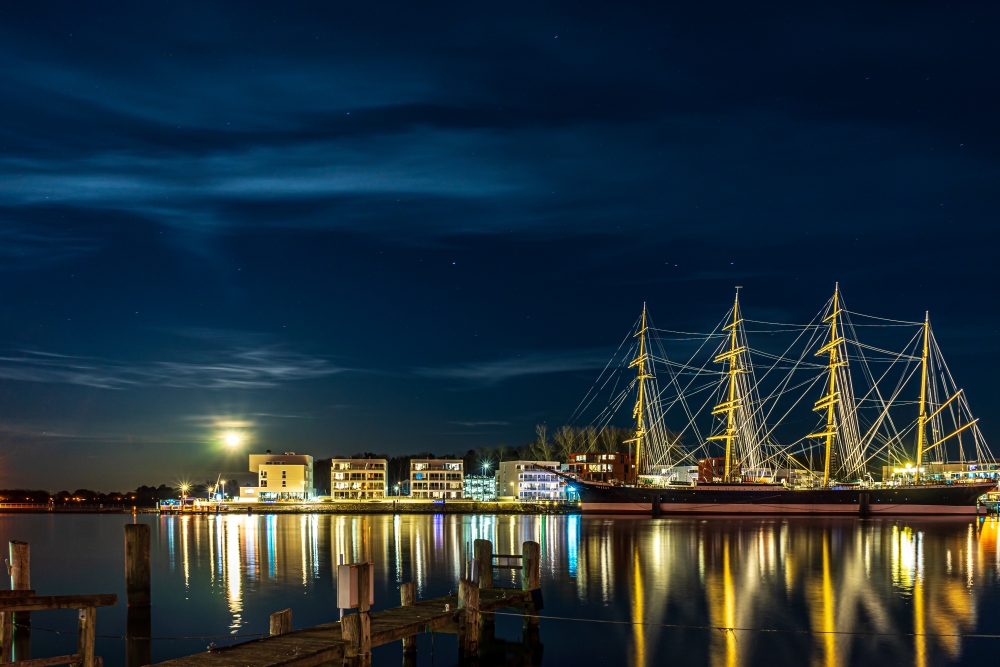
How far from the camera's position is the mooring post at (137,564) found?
33000 mm

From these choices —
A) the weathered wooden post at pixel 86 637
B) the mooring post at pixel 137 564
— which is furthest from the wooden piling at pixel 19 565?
the weathered wooden post at pixel 86 637

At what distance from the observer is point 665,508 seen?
144 meters

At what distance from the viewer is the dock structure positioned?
20625mm

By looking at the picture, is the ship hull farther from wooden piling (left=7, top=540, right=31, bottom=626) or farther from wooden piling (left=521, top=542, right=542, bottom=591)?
wooden piling (left=7, top=540, right=31, bottom=626)

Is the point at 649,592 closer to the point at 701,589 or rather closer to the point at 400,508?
the point at 701,589

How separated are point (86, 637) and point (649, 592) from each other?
1056 inches

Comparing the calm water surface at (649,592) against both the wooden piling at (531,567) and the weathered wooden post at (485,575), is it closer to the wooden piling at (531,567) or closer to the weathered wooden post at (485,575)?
the weathered wooden post at (485,575)

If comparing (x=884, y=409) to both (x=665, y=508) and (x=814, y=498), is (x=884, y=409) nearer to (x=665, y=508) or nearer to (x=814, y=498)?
(x=814, y=498)

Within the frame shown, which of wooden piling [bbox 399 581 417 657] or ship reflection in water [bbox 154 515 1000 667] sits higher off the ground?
wooden piling [bbox 399 581 417 657]

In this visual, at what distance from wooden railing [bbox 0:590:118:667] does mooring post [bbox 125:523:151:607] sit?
855 cm

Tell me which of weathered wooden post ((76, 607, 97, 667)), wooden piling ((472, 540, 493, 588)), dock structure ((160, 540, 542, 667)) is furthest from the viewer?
wooden piling ((472, 540, 493, 588))

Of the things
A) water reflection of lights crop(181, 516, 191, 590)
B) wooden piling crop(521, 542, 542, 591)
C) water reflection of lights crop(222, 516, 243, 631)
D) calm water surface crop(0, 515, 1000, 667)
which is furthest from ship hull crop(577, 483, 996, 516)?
wooden piling crop(521, 542, 542, 591)

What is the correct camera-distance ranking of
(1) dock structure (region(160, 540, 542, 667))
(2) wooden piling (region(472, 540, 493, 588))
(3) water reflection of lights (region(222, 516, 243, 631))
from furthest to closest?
(3) water reflection of lights (region(222, 516, 243, 631))
(2) wooden piling (region(472, 540, 493, 588))
(1) dock structure (region(160, 540, 542, 667))

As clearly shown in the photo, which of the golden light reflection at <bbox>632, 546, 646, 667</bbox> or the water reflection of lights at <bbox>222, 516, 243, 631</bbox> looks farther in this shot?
the water reflection of lights at <bbox>222, 516, 243, 631</bbox>
